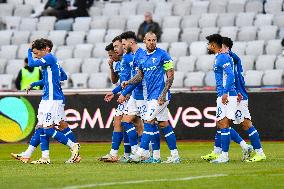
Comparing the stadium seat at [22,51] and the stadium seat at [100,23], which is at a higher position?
the stadium seat at [100,23]

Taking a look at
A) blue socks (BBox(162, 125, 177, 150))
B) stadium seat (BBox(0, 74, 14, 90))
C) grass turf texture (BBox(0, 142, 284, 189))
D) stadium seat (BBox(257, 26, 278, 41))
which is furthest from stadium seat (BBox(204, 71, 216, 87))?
blue socks (BBox(162, 125, 177, 150))

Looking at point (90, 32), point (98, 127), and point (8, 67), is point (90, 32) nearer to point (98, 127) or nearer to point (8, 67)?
point (8, 67)

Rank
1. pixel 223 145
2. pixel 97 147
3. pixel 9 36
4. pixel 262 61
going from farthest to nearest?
pixel 9 36, pixel 262 61, pixel 97 147, pixel 223 145

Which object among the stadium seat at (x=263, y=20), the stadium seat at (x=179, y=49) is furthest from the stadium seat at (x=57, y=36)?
the stadium seat at (x=263, y=20)

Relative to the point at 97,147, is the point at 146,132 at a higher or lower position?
higher

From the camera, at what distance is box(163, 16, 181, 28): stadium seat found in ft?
Result: 92.2

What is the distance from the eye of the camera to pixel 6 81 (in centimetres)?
2722

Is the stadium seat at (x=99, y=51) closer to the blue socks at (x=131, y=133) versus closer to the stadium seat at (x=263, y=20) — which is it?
the stadium seat at (x=263, y=20)

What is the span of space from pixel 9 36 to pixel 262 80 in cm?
879

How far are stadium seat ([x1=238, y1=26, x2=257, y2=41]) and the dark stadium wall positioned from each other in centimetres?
408

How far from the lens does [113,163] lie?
53.8 ft

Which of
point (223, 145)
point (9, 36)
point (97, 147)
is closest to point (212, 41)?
point (223, 145)

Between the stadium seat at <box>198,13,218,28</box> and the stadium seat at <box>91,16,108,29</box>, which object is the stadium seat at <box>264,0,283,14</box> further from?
the stadium seat at <box>91,16,108,29</box>

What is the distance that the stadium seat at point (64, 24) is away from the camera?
30.0m
